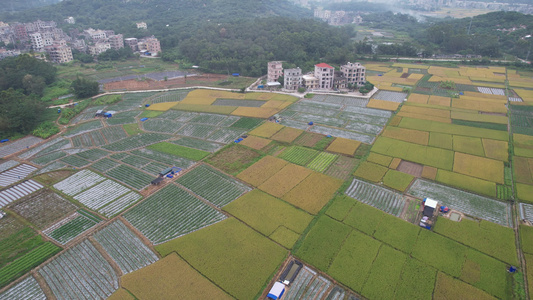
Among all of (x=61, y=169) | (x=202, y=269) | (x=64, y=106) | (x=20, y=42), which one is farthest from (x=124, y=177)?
(x=20, y=42)

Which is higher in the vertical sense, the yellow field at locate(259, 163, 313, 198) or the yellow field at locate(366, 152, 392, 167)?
the yellow field at locate(366, 152, 392, 167)

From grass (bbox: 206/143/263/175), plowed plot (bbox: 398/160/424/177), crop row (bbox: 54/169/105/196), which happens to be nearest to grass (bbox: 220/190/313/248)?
grass (bbox: 206/143/263/175)

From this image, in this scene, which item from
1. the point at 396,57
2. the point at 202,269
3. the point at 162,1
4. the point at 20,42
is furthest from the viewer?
the point at 162,1

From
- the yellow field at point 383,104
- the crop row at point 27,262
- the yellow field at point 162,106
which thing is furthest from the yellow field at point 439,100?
the crop row at point 27,262

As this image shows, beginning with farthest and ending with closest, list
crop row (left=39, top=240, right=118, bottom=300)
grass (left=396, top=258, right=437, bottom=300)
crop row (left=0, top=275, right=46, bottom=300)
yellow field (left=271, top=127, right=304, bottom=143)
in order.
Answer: yellow field (left=271, top=127, right=304, bottom=143) < crop row (left=39, top=240, right=118, bottom=300) < crop row (left=0, top=275, right=46, bottom=300) < grass (left=396, top=258, right=437, bottom=300)

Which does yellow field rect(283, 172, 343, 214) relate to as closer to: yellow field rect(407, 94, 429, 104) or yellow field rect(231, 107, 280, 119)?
yellow field rect(231, 107, 280, 119)

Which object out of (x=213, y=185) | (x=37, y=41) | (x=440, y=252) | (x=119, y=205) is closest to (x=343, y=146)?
(x=213, y=185)

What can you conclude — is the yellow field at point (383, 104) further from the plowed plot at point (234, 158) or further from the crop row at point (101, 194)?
the crop row at point (101, 194)

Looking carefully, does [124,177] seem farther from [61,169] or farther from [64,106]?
[64,106]
